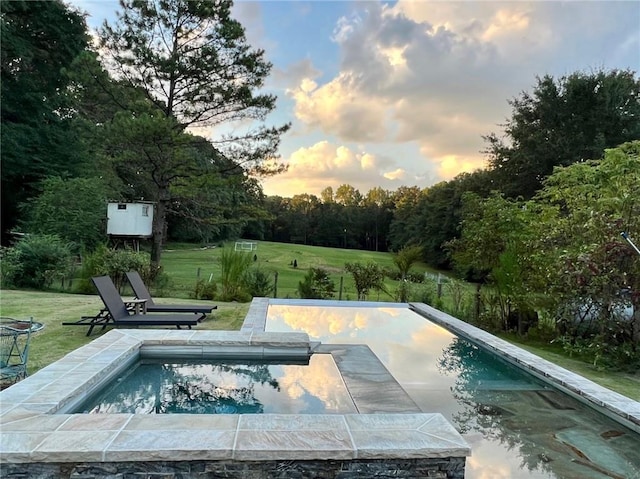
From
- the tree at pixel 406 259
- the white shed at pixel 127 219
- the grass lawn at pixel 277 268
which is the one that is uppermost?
the white shed at pixel 127 219

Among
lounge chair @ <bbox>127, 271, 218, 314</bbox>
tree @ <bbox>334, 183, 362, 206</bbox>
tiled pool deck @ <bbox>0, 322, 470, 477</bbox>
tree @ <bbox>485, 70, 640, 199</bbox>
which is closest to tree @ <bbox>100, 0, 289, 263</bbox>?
lounge chair @ <bbox>127, 271, 218, 314</bbox>

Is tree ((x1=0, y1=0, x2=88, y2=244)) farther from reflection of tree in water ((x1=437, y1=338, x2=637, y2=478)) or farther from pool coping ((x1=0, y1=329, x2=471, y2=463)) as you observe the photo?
reflection of tree in water ((x1=437, y1=338, x2=637, y2=478))

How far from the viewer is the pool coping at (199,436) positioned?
95.1 inches

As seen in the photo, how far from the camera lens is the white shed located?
54.9 ft

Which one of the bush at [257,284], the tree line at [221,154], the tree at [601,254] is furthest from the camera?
the bush at [257,284]

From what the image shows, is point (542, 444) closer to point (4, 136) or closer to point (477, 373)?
point (477, 373)

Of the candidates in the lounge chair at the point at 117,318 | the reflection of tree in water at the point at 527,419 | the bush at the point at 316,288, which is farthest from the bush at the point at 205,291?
the reflection of tree in water at the point at 527,419

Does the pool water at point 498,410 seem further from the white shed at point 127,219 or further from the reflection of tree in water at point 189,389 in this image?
the white shed at point 127,219

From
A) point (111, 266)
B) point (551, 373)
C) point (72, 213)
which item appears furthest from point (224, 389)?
point (72, 213)

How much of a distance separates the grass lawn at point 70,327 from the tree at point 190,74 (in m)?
4.76

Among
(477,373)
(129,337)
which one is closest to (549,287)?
(477,373)

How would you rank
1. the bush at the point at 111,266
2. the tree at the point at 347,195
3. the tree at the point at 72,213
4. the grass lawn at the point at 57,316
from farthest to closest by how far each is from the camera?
the tree at the point at 347,195, the tree at the point at 72,213, the bush at the point at 111,266, the grass lawn at the point at 57,316

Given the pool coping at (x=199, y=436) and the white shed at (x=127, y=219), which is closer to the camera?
the pool coping at (x=199, y=436)

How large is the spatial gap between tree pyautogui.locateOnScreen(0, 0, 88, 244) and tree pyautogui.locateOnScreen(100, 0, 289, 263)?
24.6ft
